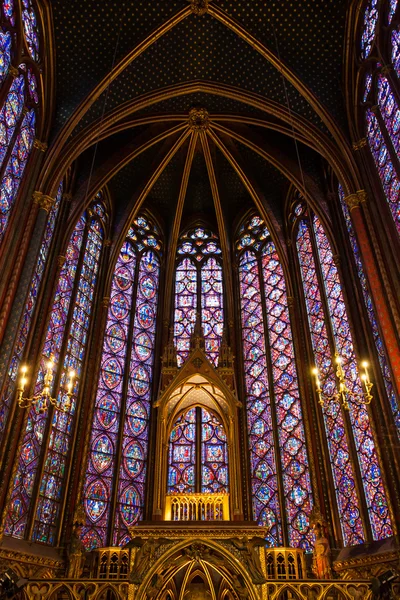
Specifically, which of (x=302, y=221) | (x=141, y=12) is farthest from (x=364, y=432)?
(x=141, y=12)

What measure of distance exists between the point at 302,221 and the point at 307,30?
215 inches

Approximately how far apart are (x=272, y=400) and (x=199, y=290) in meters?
4.80

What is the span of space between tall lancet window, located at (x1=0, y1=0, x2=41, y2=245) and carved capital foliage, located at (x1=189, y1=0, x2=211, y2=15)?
3.80 m

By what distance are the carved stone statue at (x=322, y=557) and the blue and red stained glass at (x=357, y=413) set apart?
1.03m

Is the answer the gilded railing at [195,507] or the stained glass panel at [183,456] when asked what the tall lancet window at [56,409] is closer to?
the stained glass panel at [183,456]

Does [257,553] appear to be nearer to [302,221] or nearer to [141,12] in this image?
[302,221]

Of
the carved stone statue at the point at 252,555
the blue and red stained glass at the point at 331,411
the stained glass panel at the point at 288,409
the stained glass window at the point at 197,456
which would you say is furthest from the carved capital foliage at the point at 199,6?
the carved stone statue at the point at 252,555

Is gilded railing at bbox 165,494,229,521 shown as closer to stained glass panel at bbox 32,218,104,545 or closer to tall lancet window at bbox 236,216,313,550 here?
tall lancet window at bbox 236,216,313,550

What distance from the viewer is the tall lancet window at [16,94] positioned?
10.8 metres

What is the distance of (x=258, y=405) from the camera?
14.8m

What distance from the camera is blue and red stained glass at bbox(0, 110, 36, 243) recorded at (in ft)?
35.2

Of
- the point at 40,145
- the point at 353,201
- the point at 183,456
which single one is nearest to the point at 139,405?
the point at 183,456

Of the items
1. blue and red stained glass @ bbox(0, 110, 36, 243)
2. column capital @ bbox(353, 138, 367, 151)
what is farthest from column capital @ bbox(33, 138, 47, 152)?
column capital @ bbox(353, 138, 367, 151)

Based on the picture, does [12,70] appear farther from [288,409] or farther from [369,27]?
[288,409]
